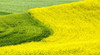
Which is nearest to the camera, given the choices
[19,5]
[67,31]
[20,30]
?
[20,30]

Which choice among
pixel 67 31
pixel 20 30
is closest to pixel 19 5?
pixel 20 30

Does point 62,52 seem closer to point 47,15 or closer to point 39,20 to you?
point 39,20

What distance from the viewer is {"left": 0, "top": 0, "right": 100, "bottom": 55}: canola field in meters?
4.82

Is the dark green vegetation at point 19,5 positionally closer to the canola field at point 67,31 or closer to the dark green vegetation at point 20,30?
the canola field at point 67,31

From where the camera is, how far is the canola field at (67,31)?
4.82m

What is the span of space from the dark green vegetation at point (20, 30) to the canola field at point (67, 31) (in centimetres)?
14

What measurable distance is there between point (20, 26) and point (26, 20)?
29.2 inches

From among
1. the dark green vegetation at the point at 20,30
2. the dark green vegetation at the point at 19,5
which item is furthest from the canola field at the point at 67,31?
the dark green vegetation at the point at 19,5

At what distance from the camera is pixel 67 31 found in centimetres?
648

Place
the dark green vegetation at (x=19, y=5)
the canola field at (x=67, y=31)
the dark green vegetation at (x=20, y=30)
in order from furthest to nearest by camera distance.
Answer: the dark green vegetation at (x=19, y=5) < the dark green vegetation at (x=20, y=30) < the canola field at (x=67, y=31)

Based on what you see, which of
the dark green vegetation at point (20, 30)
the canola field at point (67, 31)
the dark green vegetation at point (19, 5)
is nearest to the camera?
the canola field at point (67, 31)

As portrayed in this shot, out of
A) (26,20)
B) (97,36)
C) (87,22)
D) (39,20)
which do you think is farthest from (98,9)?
(26,20)

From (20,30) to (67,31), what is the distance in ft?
6.46

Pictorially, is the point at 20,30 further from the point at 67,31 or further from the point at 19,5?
the point at 19,5
